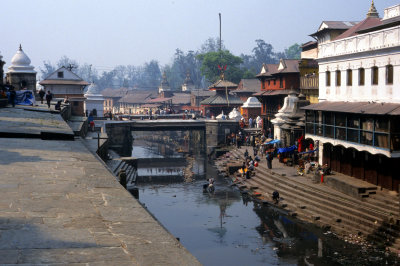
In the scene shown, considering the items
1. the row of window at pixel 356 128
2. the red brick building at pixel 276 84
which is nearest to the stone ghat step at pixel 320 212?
the row of window at pixel 356 128

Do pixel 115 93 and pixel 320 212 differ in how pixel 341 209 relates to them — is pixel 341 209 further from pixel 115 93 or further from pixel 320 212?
pixel 115 93

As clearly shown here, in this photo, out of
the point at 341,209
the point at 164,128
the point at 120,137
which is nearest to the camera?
the point at 341,209

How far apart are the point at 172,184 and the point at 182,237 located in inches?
697

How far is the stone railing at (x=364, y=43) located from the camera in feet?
80.3

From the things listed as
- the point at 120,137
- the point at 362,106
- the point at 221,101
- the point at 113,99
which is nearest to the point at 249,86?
the point at 221,101

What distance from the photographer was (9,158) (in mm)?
11688

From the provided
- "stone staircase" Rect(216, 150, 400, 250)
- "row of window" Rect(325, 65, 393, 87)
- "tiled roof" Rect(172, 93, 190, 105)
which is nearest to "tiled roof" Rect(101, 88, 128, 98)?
"tiled roof" Rect(172, 93, 190, 105)

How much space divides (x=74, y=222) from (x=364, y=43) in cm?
2400

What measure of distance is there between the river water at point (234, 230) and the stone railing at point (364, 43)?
9964 mm

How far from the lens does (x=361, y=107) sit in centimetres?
2606

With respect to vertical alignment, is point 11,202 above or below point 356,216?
above

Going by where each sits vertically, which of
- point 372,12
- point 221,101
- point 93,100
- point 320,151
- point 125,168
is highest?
point 372,12

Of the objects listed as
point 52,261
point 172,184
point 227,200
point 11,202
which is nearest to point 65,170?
point 11,202

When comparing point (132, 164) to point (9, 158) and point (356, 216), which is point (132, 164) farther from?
point (9, 158)
